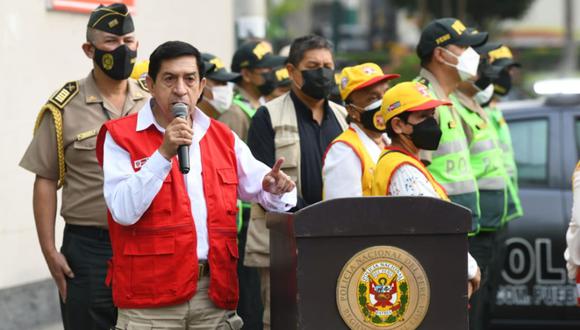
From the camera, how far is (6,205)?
8.08 m

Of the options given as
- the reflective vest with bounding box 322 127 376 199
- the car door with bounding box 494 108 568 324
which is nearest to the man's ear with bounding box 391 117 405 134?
the reflective vest with bounding box 322 127 376 199

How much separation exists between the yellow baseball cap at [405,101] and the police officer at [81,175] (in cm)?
130

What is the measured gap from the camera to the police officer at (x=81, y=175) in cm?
571

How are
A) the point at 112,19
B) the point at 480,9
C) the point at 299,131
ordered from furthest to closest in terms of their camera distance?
the point at 480,9, the point at 299,131, the point at 112,19

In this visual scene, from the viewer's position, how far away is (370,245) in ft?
14.6

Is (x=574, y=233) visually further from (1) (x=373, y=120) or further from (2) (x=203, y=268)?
(2) (x=203, y=268)

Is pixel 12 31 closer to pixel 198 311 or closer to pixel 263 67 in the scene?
pixel 263 67

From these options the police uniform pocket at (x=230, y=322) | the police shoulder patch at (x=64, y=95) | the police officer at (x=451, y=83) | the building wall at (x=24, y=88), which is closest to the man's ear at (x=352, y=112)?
the police officer at (x=451, y=83)

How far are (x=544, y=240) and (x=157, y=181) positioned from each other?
195 inches

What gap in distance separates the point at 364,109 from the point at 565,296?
3372 millimetres

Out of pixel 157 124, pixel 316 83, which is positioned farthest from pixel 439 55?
pixel 157 124

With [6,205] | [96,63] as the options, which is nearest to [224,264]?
[96,63]

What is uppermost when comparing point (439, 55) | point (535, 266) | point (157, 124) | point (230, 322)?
point (439, 55)

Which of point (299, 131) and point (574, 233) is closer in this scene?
point (574, 233)
